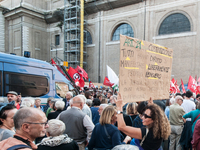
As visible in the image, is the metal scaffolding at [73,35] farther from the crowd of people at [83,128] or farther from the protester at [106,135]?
the protester at [106,135]

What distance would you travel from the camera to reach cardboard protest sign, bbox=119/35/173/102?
242 centimetres

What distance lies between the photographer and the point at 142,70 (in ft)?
9.04

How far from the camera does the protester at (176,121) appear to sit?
456cm

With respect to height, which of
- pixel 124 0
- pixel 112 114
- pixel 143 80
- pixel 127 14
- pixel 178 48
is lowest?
pixel 112 114

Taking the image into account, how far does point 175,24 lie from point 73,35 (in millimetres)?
14909

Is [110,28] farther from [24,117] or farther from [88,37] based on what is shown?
[24,117]

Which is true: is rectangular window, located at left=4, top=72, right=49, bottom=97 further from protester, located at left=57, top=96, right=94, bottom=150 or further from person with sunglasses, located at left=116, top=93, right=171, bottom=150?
person with sunglasses, located at left=116, top=93, right=171, bottom=150

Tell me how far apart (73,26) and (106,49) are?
6.55 metres

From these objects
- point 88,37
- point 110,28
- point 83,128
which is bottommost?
point 83,128

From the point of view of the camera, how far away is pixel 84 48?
86.9ft

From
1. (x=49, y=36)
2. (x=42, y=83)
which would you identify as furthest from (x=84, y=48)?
(x=42, y=83)

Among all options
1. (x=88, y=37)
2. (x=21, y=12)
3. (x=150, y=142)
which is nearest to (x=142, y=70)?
(x=150, y=142)

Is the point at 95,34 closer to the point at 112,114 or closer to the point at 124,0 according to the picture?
the point at 124,0

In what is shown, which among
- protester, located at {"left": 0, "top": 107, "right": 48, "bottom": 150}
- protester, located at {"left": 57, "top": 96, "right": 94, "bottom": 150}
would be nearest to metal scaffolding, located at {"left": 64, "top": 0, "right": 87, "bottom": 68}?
protester, located at {"left": 57, "top": 96, "right": 94, "bottom": 150}
